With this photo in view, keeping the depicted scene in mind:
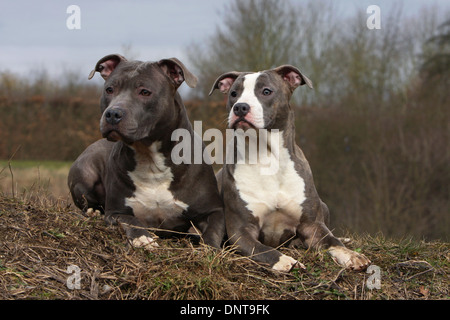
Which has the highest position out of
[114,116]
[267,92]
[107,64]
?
[107,64]

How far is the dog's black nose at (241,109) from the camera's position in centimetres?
487

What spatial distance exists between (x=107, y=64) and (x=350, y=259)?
290 centimetres

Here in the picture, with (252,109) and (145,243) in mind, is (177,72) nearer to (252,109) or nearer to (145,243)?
(252,109)

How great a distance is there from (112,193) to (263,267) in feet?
5.94

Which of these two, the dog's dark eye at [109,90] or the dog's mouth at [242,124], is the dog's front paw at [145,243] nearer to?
the dog's mouth at [242,124]

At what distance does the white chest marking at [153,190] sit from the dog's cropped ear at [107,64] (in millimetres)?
926

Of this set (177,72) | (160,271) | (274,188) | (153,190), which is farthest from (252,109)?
(160,271)

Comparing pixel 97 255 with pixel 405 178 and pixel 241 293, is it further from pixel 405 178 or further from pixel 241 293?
pixel 405 178

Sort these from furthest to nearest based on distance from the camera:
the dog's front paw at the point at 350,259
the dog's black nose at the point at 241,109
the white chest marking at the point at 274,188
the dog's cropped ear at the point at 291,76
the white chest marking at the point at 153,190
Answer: the dog's cropped ear at the point at 291,76, the white chest marking at the point at 153,190, the white chest marking at the point at 274,188, the dog's black nose at the point at 241,109, the dog's front paw at the point at 350,259

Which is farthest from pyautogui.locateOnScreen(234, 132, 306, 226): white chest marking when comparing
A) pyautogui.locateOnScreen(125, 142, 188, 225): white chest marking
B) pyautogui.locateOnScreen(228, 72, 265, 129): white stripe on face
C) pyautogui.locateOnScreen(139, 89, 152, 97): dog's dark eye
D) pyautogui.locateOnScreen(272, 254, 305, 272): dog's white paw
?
pyautogui.locateOnScreen(139, 89, 152, 97): dog's dark eye

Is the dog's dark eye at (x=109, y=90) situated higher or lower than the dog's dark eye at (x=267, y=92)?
higher

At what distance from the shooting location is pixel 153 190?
5.40m

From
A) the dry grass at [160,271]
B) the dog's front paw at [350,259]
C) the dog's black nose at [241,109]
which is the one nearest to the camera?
the dry grass at [160,271]

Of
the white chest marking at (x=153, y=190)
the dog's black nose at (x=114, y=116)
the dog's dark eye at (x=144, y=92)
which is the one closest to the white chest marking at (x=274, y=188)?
the white chest marking at (x=153, y=190)
